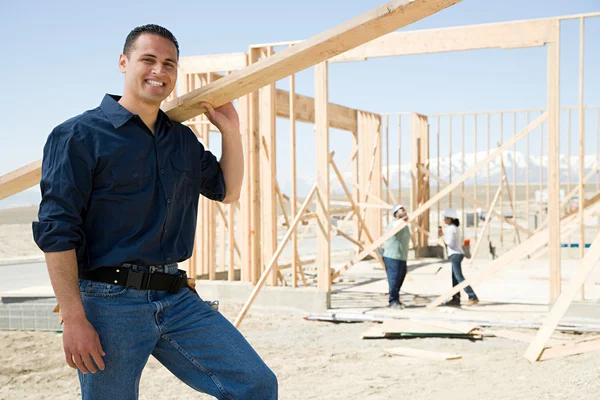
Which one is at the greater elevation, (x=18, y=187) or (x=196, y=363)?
(x=18, y=187)

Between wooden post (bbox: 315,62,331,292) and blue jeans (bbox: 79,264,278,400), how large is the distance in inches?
259

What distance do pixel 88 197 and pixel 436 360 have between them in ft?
16.1

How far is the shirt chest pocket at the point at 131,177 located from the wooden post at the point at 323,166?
21.6ft

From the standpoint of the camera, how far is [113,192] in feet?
7.23

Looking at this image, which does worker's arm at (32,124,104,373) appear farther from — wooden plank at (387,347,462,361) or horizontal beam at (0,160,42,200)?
wooden plank at (387,347,462,361)

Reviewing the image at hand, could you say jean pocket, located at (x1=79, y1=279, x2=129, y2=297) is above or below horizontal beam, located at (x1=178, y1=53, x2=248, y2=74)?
below

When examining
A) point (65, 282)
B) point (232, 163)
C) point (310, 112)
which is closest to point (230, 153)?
point (232, 163)

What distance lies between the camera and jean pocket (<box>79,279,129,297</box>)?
2201 mm

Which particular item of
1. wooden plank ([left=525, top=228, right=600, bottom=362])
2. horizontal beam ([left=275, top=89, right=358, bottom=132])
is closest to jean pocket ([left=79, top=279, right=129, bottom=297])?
wooden plank ([left=525, top=228, right=600, bottom=362])

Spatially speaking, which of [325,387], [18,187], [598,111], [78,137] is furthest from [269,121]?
[598,111]

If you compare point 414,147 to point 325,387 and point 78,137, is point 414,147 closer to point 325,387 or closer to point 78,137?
point 325,387

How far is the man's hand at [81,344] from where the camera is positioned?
207 centimetres

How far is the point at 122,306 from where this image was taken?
2201 mm

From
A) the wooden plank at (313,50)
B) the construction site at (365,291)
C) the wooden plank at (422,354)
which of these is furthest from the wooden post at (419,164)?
the wooden plank at (313,50)
